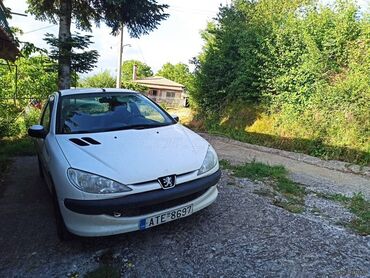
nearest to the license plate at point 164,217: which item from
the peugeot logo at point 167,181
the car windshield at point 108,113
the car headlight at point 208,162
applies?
the peugeot logo at point 167,181

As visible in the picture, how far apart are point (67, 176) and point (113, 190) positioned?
45 centimetres

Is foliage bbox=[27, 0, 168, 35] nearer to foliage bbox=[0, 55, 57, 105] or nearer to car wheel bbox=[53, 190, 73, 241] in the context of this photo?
foliage bbox=[0, 55, 57, 105]

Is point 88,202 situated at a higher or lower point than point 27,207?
higher

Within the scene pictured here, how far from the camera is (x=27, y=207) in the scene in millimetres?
3986

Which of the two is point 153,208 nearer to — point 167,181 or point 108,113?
point 167,181

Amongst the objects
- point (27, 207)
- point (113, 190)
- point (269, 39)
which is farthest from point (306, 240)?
point (269, 39)

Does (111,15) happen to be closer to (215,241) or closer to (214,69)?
(214,69)

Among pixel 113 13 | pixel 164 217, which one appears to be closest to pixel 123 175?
pixel 164 217

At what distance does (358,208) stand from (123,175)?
303 centimetres

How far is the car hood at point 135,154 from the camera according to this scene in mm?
2643

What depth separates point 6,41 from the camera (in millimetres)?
5871

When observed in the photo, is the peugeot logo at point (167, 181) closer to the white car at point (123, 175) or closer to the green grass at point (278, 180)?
the white car at point (123, 175)

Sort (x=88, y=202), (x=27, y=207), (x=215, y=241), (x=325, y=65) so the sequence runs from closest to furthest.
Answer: (x=88, y=202) < (x=215, y=241) < (x=27, y=207) < (x=325, y=65)

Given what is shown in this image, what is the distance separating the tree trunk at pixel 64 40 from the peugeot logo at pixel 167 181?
704cm
